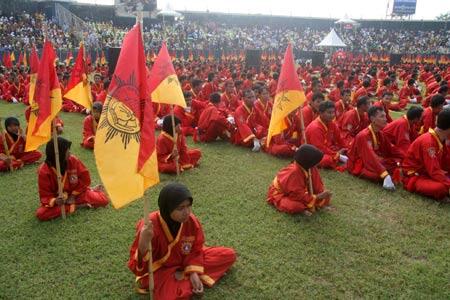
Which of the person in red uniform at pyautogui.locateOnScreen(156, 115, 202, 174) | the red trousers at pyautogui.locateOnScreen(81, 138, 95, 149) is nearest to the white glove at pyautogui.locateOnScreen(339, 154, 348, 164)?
the person in red uniform at pyautogui.locateOnScreen(156, 115, 202, 174)

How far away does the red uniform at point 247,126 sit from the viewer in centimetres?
899

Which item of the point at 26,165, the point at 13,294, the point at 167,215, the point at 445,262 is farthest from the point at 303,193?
the point at 26,165

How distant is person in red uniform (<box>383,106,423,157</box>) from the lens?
7199 millimetres

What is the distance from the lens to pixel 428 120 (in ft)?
26.3

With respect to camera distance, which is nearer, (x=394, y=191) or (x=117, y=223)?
(x=117, y=223)

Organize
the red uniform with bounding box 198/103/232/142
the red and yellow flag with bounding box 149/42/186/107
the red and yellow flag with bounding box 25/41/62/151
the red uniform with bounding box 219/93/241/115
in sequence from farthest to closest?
the red uniform with bounding box 219/93/241/115 < the red uniform with bounding box 198/103/232/142 < the red and yellow flag with bounding box 149/42/186/107 < the red and yellow flag with bounding box 25/41/62/151

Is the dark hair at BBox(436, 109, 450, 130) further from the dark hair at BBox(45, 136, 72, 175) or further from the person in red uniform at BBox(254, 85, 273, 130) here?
the dark hair at BBox(45, 136, 72, 175)

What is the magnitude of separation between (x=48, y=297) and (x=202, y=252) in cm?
149

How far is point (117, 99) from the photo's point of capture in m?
3.27

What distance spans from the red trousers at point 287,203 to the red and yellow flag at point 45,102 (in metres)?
3.12

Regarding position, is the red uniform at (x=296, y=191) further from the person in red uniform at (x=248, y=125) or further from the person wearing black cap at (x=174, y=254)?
the person in red uniform at (x=248, y=125)

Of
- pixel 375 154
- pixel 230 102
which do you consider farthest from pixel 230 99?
pixel 375 154

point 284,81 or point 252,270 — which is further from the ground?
point 284,81

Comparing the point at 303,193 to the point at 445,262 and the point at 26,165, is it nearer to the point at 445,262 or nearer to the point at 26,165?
the point at 445,262
